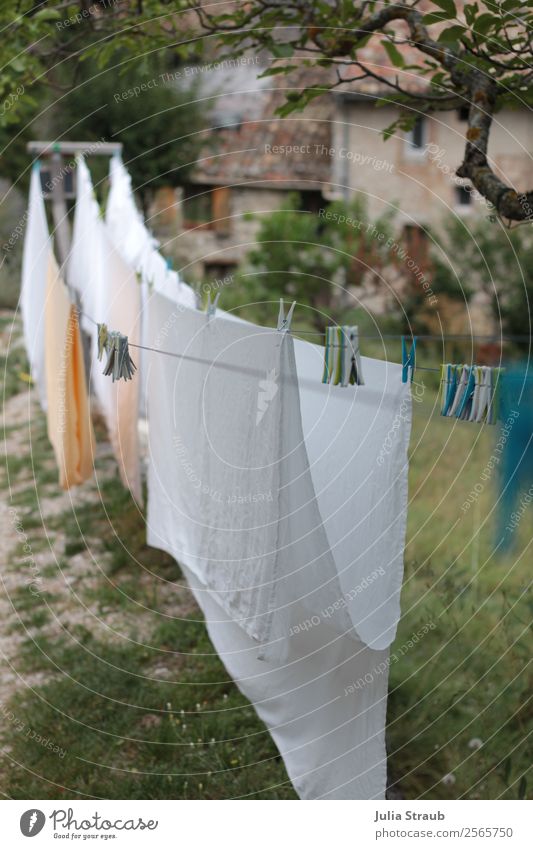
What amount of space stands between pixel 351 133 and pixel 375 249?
293 cm

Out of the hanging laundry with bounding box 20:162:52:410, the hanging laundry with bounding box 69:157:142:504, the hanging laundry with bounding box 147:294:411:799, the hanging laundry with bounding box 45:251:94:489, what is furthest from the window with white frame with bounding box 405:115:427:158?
the hanging laundry with bounding box 147:294:411:799

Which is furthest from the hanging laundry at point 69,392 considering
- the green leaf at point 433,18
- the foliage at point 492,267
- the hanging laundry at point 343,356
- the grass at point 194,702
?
the foliage at point 492,267

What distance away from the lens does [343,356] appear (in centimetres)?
254

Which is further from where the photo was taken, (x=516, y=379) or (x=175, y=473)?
(x=175, y=473)

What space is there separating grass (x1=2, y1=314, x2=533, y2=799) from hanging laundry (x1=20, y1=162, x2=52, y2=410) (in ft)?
6.12

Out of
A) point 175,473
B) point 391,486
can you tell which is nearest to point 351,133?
point 175,473

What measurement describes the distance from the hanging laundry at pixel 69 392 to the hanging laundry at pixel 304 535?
46.8 inches

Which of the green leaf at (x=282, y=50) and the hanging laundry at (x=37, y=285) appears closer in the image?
the green leaf at (x=282, y=50)

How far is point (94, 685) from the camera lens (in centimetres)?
430
